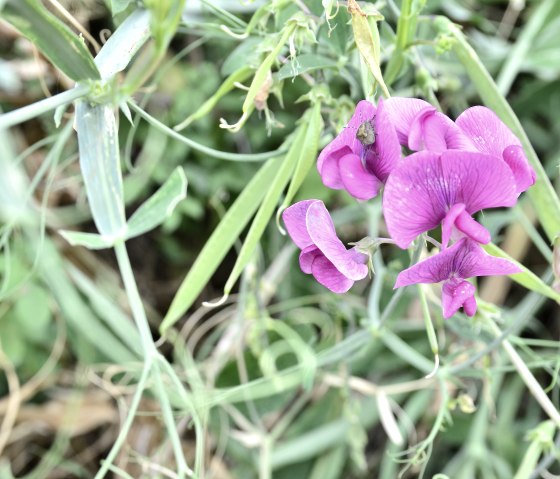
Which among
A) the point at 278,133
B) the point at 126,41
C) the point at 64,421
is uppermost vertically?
the point at 126,41

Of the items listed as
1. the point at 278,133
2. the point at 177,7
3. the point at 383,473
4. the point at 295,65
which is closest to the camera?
the point at 177,7

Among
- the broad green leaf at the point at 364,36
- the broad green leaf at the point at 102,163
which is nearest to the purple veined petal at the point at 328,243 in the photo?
the broad green leaf at the point at 364,36

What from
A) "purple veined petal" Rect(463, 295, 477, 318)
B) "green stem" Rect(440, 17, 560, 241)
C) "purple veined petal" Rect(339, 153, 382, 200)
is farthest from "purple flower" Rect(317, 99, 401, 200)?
"green stem" Rect(440, 17, 560, 241)

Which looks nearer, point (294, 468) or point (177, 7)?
point (177, 7)

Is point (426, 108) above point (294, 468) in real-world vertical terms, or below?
above

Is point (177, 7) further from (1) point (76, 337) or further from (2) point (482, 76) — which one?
(1) point (76, 337)

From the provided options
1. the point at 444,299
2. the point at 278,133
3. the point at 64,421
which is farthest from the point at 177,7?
the point at 64,421
